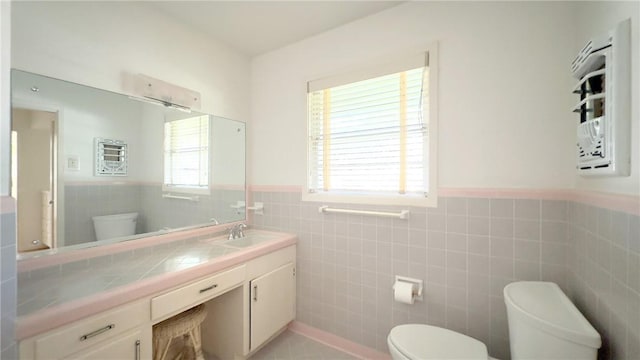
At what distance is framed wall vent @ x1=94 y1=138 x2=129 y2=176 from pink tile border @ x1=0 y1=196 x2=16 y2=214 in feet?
2.23

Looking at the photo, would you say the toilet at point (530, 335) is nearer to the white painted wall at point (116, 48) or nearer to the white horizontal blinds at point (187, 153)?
the white horizontal blinds at point (187, 153)

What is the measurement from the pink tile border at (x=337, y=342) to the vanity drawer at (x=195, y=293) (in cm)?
85

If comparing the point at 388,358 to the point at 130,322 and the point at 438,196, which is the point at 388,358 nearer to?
the point at 438,196

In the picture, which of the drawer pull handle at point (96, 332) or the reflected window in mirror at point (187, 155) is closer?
the drawer pull handle at point (96, 332)

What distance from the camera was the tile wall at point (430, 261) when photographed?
142 cm

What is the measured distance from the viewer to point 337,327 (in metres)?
2.03

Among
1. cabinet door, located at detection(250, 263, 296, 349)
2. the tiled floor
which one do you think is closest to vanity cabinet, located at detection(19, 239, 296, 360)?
cabinet door, located at detection(250, 263, 296, 349)

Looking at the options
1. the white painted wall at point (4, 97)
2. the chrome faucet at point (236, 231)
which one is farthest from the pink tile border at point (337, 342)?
the white painted wall at point (4, 97)

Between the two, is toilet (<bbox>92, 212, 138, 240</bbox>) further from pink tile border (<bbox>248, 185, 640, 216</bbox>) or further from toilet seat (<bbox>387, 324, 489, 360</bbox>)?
pink tile border (<bbox>248, 185, 640, 216</bbox>)

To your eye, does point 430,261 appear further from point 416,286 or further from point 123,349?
point 123,349

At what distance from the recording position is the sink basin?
6.60ft

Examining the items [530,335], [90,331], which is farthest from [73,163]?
[530,335]

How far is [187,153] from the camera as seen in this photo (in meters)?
2.01

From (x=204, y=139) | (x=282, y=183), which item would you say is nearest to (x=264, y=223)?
→ (x=282, y=183)
